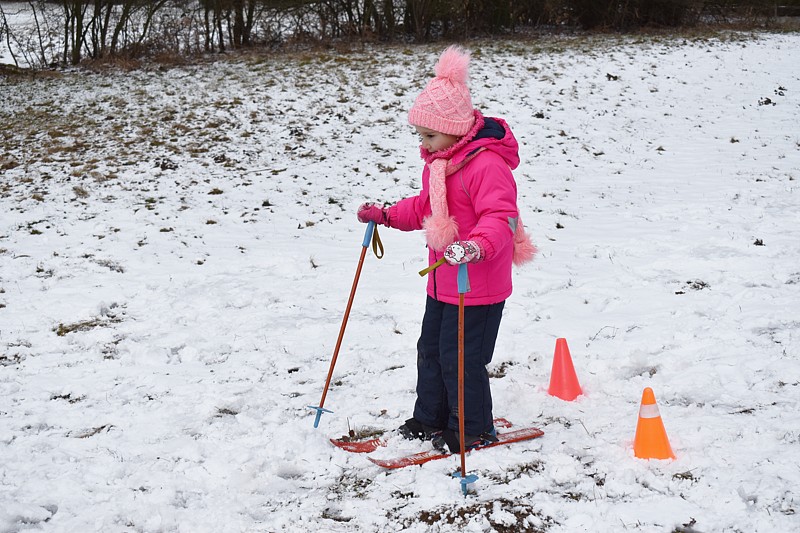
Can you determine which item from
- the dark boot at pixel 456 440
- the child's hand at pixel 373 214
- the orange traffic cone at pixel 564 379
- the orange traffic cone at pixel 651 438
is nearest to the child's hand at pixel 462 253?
the child's hand at pixel 373 214

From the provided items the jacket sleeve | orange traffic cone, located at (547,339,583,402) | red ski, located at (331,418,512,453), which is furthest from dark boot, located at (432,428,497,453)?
the jacket sleeve

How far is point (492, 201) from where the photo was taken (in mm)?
3428

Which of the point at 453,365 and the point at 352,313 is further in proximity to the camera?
the point at 352,313

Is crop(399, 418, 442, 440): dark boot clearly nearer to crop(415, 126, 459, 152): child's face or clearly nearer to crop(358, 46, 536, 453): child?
crop(358, 46, 536, 453): child

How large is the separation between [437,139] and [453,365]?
1.15 meters

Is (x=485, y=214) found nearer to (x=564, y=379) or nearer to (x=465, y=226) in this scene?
(x=465, y=226)

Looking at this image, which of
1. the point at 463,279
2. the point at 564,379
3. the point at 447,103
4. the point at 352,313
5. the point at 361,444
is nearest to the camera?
the point at 463,279

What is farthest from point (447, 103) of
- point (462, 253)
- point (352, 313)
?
point (352, 313)

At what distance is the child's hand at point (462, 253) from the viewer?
3.18m

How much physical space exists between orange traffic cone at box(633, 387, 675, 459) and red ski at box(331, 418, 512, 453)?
0.80m

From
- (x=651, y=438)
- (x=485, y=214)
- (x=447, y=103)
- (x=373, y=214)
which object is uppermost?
(x=447, y=103)

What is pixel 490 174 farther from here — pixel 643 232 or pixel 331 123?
pixel 331 123

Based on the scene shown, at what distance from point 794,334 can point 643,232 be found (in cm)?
286

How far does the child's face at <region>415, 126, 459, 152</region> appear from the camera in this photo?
3607mm
